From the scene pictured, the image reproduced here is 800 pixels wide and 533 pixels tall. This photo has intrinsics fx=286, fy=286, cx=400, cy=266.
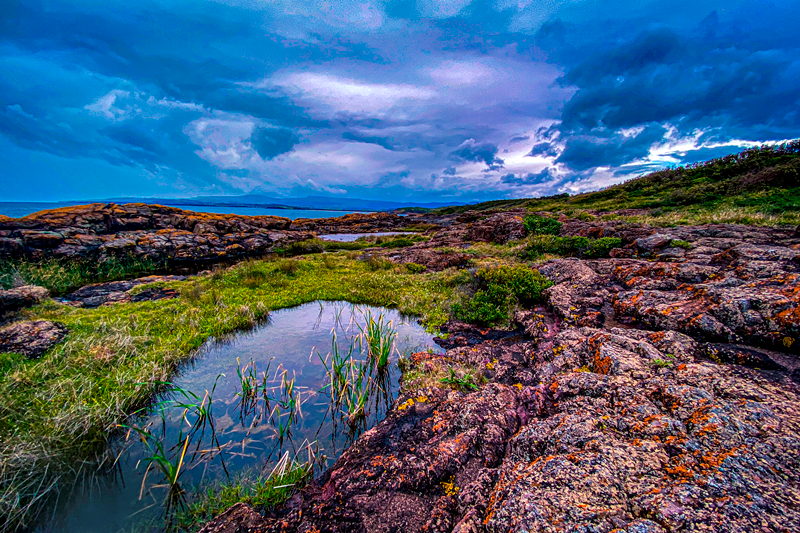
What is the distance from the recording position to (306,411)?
6473 mm

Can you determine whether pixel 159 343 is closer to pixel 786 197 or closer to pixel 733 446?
pixel 733 446

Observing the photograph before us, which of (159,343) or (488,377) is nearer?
(488,377)

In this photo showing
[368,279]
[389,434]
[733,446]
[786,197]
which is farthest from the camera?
[786,197]

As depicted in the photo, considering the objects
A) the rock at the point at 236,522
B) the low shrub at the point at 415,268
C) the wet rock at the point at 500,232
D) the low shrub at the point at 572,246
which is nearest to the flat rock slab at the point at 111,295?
the low shrub at the point at 415,268

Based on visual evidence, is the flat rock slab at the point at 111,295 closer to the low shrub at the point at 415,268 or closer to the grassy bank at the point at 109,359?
the grassy bank at the point at 109,359

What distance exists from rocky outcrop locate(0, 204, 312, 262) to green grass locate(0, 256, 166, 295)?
1524mm

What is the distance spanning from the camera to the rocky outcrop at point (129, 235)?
2233 cm

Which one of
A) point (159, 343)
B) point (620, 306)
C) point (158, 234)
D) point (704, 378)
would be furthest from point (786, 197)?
point (158, 234)

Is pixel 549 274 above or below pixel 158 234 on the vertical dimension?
below

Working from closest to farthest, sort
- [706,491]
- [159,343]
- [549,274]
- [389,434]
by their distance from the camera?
[706,491] → [389,434] → [159,343] → [549,274]

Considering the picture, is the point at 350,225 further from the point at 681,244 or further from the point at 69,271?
the point at 681,244

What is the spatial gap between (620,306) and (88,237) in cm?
3774

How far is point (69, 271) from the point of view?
19.3 m

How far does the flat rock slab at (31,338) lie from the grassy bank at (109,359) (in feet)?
1.27
